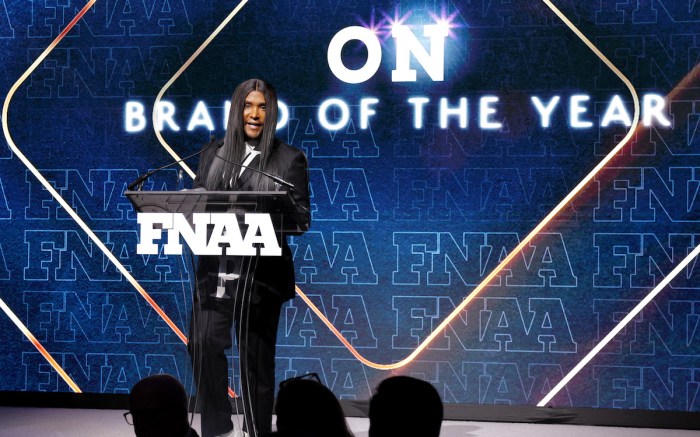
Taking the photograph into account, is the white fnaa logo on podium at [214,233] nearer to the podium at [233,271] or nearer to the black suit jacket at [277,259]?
the podium at [233,271]

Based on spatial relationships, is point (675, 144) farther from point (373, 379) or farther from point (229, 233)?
point (229, 233)

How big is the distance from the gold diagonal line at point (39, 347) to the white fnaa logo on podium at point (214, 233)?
2.23 meters

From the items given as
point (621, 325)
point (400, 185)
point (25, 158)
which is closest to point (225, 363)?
point (400, 185)

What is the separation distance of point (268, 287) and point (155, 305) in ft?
5.70

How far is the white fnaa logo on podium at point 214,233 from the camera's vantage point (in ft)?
10.1

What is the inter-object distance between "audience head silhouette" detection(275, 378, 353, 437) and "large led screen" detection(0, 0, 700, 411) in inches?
90.7

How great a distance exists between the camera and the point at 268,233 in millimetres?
3072

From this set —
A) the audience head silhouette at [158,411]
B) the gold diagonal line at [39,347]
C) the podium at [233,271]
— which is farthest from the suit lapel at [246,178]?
the gold diagonal line at [39,347]

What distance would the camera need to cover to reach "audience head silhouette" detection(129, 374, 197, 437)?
94.2 inches

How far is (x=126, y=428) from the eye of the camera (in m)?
4.48

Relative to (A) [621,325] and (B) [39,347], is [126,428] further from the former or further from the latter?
(A) [621,325]

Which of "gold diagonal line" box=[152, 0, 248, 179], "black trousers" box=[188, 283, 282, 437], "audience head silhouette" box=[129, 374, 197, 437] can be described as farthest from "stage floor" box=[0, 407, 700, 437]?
"audience head silhouette" box=[129, 374, 197, 437]

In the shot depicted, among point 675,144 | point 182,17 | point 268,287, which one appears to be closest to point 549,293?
point 675,144

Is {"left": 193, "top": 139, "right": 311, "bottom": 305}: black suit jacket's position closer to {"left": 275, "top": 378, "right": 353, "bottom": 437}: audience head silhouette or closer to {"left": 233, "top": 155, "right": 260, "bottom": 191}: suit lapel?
{"left": 233, "top": 155, "right": 260, "bottom": 191}: suit lapel
